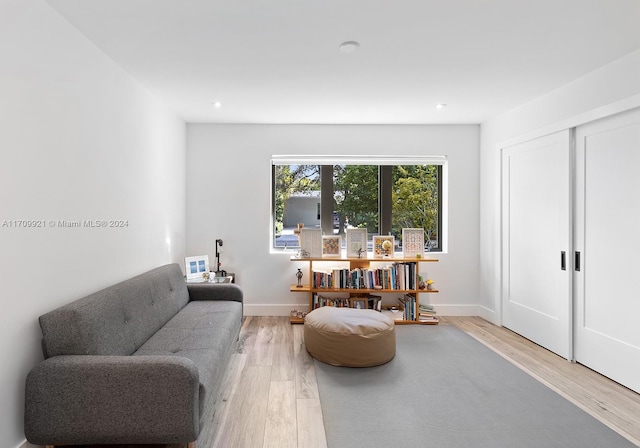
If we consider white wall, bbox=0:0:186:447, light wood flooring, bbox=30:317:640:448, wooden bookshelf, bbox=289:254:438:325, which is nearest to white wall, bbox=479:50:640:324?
wooden bookshelf, bbox=289:254:438:325

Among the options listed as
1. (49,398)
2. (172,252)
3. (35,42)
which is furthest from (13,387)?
(172,252)

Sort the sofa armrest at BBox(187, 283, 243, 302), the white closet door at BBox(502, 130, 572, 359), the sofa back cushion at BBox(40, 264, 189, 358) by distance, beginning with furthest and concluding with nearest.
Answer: the sofa armrest at BBox(187, 283, 243, 302) < the white closet door at BBox(502, 130, 572, 359) < the sofa back cushion at BBox(40, 264, 189, 358)

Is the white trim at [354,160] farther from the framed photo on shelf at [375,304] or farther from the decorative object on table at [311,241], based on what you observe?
the framed photo on shelf at [375,304]

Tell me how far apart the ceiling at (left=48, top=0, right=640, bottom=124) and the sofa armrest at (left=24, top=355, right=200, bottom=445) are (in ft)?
6.44

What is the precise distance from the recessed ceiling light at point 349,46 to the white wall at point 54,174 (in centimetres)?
171

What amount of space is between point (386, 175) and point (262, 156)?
1.66 metres

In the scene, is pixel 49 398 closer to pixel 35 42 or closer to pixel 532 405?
pixel 35 42

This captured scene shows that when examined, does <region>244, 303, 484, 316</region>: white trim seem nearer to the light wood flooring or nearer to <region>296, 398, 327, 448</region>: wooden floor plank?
the light wood flooring

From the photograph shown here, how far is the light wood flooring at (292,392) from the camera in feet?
6.30

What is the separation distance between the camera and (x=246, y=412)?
2139mm

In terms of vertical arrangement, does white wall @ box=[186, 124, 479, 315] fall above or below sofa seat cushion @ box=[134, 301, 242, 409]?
above

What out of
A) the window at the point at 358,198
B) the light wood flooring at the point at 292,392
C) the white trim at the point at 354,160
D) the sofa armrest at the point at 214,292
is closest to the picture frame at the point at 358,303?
the light wood flooring at the point at 292,392

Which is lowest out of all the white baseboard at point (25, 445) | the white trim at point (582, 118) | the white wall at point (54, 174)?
the white baseboard at point (25, 445)

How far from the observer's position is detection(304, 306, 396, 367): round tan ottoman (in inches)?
108
